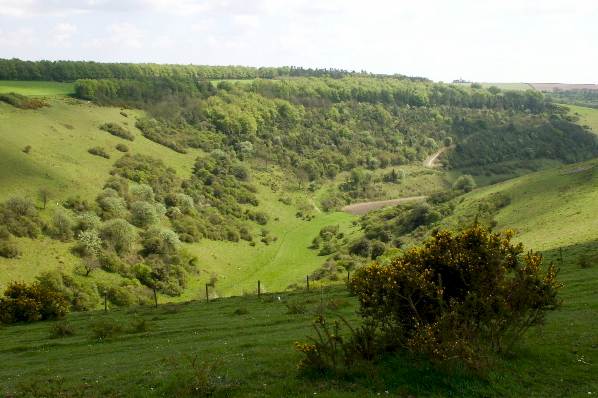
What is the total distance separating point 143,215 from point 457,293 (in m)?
70.7

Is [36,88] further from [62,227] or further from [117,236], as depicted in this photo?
[117,236]

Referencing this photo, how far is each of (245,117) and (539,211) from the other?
354 feet

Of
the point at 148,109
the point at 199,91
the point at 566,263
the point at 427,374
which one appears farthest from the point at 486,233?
the point at 199,91

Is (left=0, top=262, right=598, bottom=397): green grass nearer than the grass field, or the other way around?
(left=0, top=262, right=598, bottom=397): green grass

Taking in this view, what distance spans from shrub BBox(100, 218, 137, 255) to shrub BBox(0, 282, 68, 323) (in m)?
26.9

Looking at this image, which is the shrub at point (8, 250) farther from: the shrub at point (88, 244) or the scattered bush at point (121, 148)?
the scattered bush at point (121, 148)

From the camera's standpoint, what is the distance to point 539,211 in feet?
238

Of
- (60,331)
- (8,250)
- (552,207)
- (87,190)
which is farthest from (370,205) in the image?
(60,331)

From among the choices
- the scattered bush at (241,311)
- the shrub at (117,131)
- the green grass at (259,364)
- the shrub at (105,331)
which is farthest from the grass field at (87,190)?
the green grass at (259,364)

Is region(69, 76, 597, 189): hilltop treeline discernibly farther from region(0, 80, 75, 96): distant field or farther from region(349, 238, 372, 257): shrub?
region(349, 238, 372, 257): shrub

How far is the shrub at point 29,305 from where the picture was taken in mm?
41156

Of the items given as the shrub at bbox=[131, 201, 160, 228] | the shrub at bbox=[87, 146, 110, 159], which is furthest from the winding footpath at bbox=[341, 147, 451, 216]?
the shrub at bbox=[87, 146, 110, 159]

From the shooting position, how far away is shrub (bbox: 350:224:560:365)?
1719 centimetres

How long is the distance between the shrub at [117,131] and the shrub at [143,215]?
1605 inches
